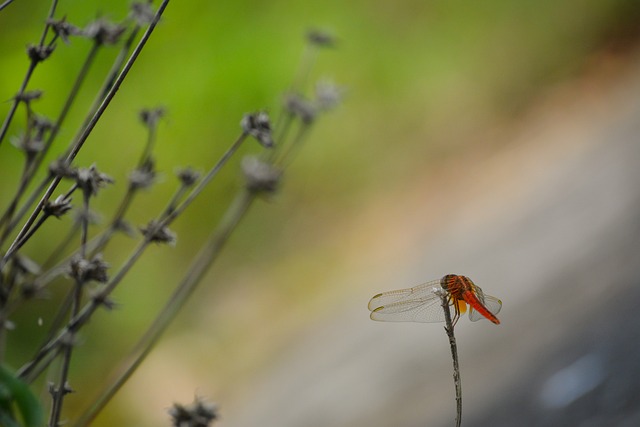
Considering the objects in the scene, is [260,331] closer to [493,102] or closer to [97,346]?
[97,346]

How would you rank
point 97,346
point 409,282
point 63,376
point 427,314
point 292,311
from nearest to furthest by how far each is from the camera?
point 63,376, point 427,314, point 97,346, point 409,282, point 292,311

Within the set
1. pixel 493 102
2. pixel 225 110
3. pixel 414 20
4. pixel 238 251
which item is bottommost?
pixel 238 251

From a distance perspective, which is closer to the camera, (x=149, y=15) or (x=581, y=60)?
(x=149, y=15)

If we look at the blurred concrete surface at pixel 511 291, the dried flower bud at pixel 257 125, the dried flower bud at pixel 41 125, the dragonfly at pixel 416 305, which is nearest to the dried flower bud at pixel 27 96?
the dried flower bud at pixel 41 125

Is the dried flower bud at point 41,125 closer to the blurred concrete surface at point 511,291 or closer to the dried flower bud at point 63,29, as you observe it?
the dried flower bud at point 63,29

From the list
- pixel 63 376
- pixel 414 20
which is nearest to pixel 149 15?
Result: pixel 63 376

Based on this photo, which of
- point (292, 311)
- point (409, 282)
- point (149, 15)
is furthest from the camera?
point (292, 311)
